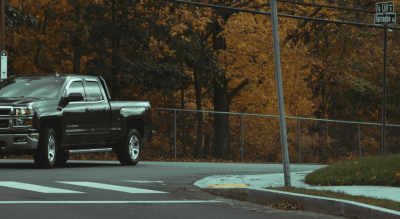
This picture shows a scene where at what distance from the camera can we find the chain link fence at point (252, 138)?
26156 mm

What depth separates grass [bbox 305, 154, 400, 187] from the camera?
12.8 meters

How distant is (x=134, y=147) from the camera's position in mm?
18734

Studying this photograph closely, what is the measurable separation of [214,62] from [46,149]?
15548 millimetres

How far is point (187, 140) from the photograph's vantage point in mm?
27203

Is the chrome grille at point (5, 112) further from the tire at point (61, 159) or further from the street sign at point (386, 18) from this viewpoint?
the street sign at point (386, 18)

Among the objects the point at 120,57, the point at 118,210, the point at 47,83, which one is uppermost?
the point at 120,57

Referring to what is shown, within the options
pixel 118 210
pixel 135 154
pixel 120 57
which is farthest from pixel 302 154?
pixel 118 210

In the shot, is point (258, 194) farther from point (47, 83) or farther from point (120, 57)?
point (120, 57)

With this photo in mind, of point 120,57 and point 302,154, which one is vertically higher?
point 120,57

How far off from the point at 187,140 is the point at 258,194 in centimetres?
1632

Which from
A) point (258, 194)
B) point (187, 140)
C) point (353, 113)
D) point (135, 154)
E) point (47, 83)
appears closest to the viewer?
point (258, 194)

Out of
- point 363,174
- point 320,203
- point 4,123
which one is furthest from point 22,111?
point 320,203

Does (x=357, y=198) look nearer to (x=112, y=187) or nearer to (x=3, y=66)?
(x=112, y=187)

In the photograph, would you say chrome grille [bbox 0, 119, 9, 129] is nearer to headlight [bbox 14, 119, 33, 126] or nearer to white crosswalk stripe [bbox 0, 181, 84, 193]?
headlight [bbox 14, 119, 33, 126]
